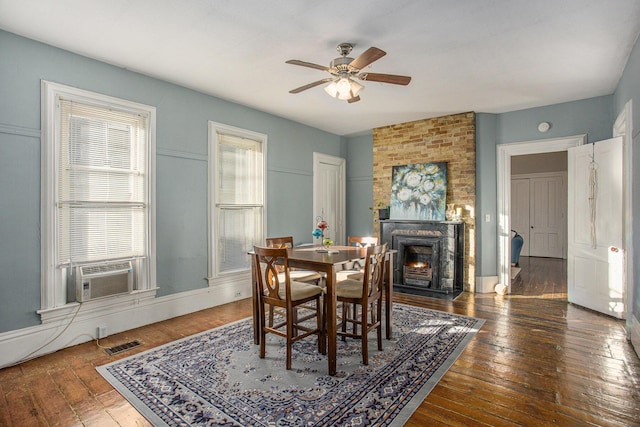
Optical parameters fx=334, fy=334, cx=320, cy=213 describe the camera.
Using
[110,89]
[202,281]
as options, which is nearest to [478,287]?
[202,281]

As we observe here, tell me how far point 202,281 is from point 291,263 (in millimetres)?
2002

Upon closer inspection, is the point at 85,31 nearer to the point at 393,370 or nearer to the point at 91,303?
the point at 91,303

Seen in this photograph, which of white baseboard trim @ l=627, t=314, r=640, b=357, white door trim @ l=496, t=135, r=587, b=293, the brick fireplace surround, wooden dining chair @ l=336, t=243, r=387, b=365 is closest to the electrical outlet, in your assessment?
wooden dining chair @ l=336, t=243, r=387, b=365

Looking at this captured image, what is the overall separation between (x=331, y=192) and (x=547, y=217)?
20.5ft

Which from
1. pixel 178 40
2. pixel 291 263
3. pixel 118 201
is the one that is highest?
pixel 178 40

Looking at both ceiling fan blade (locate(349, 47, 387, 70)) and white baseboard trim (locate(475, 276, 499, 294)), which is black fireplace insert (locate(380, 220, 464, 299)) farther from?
ceiling fan blade (locate(349, 47, 387, 70))

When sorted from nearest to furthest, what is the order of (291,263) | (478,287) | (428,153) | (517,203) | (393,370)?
(393,370), (291,263), (478,287), (428,153), (517,203)

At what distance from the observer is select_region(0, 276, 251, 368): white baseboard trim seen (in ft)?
9.25

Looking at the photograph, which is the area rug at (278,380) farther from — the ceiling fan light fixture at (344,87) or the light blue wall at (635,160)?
the ceiling fan light fixture at (344,87)

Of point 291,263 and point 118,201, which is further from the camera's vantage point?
point 118,201

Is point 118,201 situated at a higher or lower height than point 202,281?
higher

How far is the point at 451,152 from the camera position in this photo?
17.4ft

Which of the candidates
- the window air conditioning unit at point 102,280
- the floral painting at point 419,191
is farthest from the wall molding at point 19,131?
the floral painting at point 419,191

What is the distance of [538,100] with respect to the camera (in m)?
4.58
